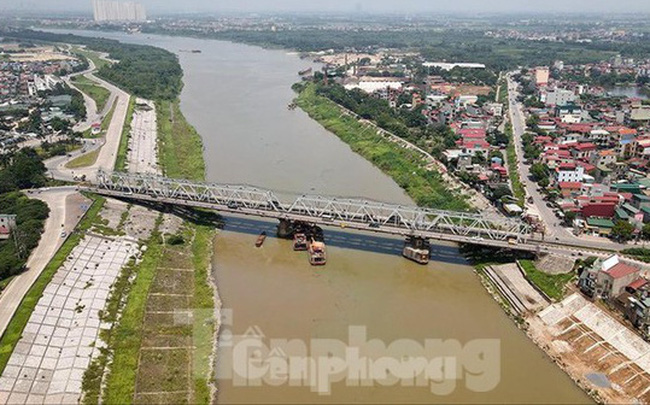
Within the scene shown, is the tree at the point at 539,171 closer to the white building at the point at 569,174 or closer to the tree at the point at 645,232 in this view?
the white building at the point at 569,174

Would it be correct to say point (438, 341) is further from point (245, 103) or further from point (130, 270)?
point (245, 103)

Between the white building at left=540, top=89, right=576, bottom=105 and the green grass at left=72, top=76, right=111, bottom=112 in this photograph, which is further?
the white building at left=540, top=89, right=576, bottom=105

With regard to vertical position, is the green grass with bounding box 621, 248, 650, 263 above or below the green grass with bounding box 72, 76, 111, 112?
below

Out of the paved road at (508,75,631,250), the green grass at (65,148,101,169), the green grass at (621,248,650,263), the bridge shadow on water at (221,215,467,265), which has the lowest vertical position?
the bridge shadow on water at (221,215,467,265)

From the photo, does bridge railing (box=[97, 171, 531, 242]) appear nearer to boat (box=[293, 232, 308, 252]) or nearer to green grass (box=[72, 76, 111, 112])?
boat (box=[293, 232, 308, 252])

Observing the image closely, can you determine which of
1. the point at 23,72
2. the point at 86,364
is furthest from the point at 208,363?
the point at 23,72

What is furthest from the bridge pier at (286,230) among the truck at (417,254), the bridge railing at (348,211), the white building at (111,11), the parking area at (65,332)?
the white building at (111,11)

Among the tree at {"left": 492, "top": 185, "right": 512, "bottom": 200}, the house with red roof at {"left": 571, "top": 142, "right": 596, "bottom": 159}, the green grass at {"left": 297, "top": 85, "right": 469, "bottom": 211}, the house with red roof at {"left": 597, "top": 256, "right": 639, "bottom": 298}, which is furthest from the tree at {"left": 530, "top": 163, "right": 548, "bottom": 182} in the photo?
the house with red roof at {"left": 597, "top": 256, "right": 639, "bottom": 298}

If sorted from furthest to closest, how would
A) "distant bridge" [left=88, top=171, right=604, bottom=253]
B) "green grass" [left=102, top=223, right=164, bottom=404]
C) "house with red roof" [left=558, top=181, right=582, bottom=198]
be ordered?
"house with red roof" [left=558, top=181, right=582, bottom=198]
"distant bridge" [left=88, top=171, right=604, bottom=253]
"green grass" [left=102, top=223, right=164, bottom=404]
